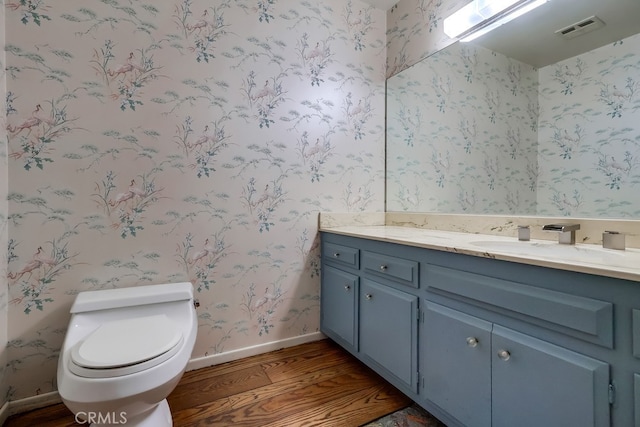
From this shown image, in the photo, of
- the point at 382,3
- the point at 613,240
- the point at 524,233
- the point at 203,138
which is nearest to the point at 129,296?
the point at 203,138

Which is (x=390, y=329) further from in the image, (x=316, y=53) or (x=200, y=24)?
(x=200, y=24)

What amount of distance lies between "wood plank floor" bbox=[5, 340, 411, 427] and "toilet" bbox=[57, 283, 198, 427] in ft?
0.78

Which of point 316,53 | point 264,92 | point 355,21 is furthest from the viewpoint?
point 355,21

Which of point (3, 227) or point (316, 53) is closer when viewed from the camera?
point (3, 227)

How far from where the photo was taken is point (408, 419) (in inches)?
50.2

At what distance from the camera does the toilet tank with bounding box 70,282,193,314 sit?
1269mm

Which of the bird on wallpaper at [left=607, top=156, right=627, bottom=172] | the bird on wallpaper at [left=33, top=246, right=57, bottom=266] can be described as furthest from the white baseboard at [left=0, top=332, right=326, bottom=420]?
the bird on wallpaper at [left=607, top=156, right=627, bottom=172]

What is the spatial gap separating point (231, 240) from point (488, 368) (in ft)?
4.34

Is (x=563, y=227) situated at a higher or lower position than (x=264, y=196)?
lower

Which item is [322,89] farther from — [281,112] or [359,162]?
[359,162]

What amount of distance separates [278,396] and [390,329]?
62cm

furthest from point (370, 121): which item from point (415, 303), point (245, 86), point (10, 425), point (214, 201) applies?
point (10, 425)

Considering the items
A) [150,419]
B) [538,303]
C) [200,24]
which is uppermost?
[200,24]

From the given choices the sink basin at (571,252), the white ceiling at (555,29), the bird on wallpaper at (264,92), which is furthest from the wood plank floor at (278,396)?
the white ceiling at (555,29)
